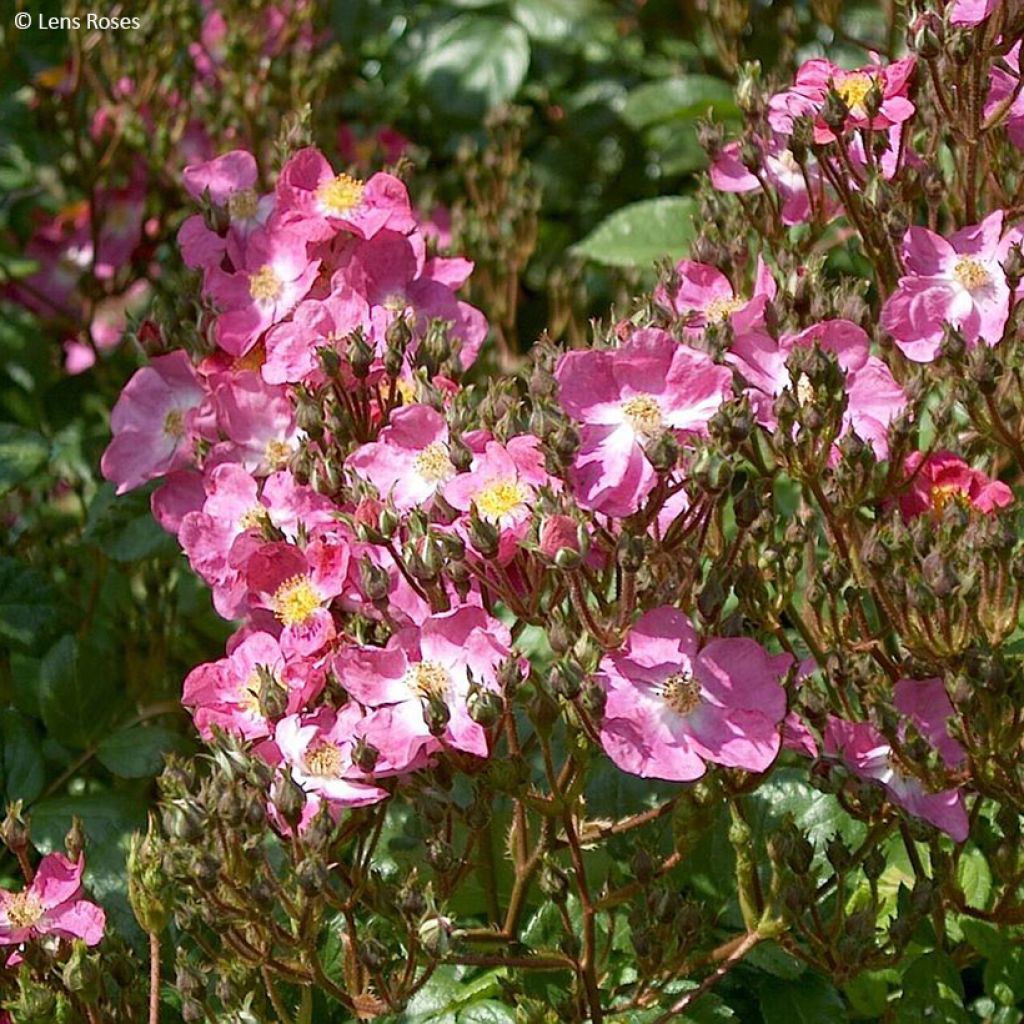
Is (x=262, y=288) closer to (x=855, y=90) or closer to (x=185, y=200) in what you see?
(x=855, y=90)

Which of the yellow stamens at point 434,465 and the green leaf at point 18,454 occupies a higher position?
the yellow stamens at point 434,465

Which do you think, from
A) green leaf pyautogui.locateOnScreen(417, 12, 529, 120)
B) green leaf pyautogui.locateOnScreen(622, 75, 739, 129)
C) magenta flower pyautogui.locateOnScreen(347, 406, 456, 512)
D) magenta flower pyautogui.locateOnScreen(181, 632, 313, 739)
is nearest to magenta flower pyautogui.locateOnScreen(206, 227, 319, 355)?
magenta flower pyautogui.locateOnScreen(347, 406, 456, 512)

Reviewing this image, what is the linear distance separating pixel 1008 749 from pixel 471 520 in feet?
1.75

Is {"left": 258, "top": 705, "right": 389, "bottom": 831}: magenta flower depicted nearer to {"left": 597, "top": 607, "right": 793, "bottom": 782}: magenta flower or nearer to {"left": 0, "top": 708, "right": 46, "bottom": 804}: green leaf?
{"left": 597, "top": 607, "right": 793, "bottom": 782}: magenta flower

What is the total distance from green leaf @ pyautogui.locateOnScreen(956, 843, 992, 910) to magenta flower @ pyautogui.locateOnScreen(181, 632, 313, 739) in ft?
2.39

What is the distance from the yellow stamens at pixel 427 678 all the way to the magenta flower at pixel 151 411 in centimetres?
59

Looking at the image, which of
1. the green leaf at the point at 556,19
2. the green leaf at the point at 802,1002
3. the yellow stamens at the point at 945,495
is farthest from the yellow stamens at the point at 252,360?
the green leaf at the point at 556,19

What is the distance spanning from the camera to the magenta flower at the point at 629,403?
4.71ft

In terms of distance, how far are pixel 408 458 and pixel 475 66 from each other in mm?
2083

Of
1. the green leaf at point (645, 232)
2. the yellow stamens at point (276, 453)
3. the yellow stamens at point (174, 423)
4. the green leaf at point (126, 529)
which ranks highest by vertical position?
the yellow stamens at point (276, 453)

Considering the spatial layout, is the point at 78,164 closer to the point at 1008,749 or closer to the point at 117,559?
the point at 117,559

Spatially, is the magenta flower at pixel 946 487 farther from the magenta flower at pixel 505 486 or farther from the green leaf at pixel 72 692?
the green leaf at pixel 72 692

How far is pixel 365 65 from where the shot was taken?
154 inches

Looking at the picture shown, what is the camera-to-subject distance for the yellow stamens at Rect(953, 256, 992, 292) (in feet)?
5.70
